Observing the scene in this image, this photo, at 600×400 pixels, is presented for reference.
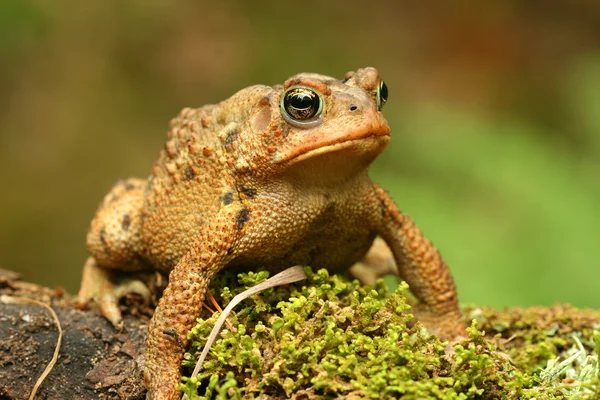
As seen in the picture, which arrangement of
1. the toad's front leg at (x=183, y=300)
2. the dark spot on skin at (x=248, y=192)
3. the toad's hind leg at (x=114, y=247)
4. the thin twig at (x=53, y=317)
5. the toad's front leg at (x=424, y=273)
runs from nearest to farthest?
the toad's front leg at (x=183, y=300)
the thin twig at (x=53, y=317)
the dark spot on skin at (x=248, y=192)
the toad's front leg at (x=424, y=273)
the toad's hind leg at (x=114, y=247)

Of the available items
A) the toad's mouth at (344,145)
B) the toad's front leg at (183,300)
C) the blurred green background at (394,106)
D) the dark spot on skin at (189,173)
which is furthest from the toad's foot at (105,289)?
the blurred green background at (394,106)

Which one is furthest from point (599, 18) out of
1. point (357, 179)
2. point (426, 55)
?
point (357, 179)

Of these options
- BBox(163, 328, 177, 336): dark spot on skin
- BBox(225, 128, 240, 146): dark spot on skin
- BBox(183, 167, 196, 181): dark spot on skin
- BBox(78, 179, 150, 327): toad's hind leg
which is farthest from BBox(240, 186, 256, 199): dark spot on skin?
BBox(78, 179, 150, 327): toad's hind leg

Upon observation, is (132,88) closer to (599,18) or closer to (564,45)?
(564,45)

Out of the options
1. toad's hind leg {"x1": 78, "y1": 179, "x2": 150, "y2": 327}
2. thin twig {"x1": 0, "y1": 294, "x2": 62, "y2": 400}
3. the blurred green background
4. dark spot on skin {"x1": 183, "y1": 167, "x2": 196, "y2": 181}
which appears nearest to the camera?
thin twig {"x1": 0, "y1": 294, "x2": 62, "y2": 400}

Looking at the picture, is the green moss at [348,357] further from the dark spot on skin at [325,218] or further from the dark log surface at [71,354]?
the dark log surface at [71,354]

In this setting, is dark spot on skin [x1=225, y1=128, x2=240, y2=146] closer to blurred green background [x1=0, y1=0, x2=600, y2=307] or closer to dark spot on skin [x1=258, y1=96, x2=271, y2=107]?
dark spot on skin [x1=258, y1=96, x2=271, y2=107]

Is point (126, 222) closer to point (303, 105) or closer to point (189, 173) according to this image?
point (189, 173)
